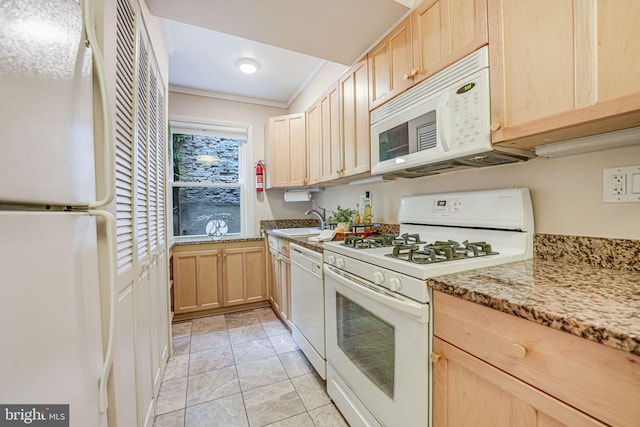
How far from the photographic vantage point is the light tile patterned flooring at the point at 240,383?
1472mm

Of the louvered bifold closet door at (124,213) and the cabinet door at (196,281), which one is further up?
the louvered bifold closet door at (124,213)

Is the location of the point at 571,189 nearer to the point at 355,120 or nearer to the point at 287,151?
the point at 355,120

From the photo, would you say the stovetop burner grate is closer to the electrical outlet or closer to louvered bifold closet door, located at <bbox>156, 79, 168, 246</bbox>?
the electrical outlet

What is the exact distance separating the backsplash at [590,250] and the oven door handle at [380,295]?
68 centimetres

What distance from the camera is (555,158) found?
114 centimetres

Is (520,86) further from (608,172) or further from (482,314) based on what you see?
(482,314)

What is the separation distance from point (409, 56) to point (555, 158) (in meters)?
0.87

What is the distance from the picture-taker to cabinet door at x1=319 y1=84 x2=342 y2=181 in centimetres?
221

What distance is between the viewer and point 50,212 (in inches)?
20.7

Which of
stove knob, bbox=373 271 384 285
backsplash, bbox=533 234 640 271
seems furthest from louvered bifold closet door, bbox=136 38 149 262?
backsplash, bbox=533 234 640 271

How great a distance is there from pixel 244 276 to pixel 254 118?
2.04m

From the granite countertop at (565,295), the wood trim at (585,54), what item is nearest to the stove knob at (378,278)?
the granite countertop at (565,295)

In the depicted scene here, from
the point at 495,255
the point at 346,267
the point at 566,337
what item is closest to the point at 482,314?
the point at 566,337

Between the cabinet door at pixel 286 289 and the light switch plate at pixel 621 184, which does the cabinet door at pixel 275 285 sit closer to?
the cabinet door at pixel 286 289
